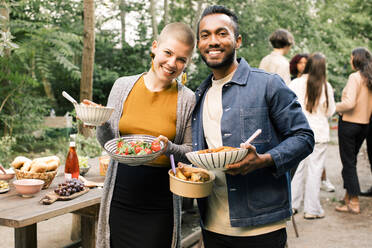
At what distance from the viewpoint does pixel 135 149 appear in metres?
1.95

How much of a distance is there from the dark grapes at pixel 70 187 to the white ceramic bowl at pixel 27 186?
13 cm

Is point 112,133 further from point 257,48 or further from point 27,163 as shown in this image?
point 257,48

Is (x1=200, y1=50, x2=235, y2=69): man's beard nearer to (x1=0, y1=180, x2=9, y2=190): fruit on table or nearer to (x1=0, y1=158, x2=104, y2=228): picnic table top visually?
(x1=0, y1=158, x2=104, y2=228): picnic table top

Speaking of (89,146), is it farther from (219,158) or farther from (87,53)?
(219,158)

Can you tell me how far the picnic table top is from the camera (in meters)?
2.17

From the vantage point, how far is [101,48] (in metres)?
12.9

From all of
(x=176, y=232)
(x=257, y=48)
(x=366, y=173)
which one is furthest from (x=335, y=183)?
(x=257, y=48)

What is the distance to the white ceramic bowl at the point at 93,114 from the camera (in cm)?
200

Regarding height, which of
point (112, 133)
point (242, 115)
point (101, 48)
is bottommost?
point (112, 133)

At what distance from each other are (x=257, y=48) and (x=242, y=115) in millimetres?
11321

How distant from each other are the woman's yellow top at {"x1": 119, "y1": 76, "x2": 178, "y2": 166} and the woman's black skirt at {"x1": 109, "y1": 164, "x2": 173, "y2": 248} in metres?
Answer: 0.12

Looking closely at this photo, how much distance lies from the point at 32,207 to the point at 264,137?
162 centimetres

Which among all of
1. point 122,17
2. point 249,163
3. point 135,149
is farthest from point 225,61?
point 122,17

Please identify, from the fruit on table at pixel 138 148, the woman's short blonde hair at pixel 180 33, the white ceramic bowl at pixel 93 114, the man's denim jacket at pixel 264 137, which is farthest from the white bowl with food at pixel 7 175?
the man's denim jacket at pixel 264 137
